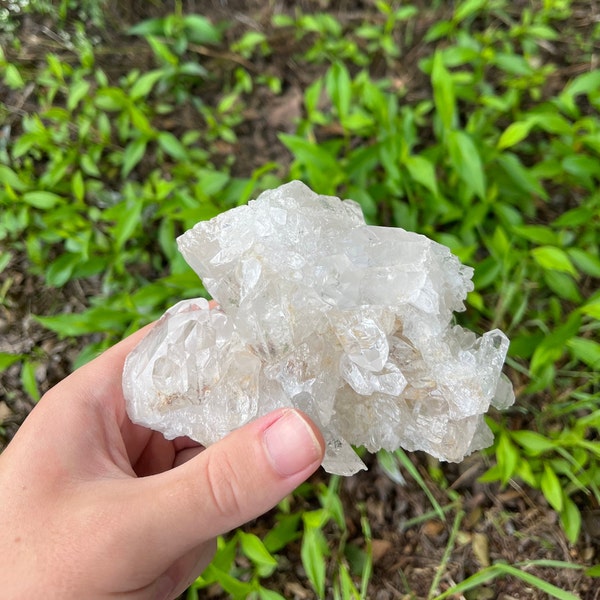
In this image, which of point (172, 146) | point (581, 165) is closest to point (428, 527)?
point (581, 165)

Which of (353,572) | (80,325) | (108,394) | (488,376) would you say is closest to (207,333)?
(108,394)

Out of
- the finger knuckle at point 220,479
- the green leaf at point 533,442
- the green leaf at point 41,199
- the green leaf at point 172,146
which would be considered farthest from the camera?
the green leaf at point 172,146

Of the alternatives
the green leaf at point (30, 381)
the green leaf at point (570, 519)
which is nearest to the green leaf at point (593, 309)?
the green leaf at point (570, 519)

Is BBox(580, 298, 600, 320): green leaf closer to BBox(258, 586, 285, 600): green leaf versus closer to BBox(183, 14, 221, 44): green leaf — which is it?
BBox(258, 586, 285, 600): green leaf

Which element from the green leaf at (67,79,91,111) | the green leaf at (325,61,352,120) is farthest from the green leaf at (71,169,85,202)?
the green leaf at (325,61,352,120)

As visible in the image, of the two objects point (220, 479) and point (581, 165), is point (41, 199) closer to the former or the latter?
point (220, 479)

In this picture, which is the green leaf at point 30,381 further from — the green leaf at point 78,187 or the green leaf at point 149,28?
the green leaf at point 149,28

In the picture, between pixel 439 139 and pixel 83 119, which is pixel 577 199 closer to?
pixel 439 139
